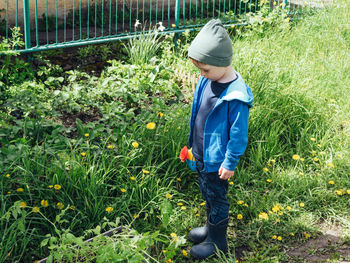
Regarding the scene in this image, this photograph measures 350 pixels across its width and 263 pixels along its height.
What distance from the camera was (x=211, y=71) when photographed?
8.38 feet

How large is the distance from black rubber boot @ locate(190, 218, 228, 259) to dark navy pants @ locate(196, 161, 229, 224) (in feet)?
0.14

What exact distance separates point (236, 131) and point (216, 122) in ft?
0.50

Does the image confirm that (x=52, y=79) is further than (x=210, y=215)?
Yes

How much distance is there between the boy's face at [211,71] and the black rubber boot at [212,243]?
99 centimetres

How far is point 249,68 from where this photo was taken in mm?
4539

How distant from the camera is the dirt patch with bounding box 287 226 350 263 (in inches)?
117

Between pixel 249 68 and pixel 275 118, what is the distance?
670 mm

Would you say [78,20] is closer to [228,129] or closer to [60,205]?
[60,205]

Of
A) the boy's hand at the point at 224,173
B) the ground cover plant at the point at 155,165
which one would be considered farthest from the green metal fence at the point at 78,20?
Result: the boy's hand at the point at 224,173

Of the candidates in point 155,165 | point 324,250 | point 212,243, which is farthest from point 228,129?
point 324,250

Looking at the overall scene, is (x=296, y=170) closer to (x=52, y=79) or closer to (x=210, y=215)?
(x=210, y=215)

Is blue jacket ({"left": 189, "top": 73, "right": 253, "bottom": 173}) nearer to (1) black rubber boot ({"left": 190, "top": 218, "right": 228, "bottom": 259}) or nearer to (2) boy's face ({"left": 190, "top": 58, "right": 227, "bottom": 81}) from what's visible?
(2) boy's face ({"left": 190, "top": 58, "right": 227, "bottom": 81})

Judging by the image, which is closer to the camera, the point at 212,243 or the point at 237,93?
the point at 237,93

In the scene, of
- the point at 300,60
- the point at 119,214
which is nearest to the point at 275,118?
the point at 300,60
